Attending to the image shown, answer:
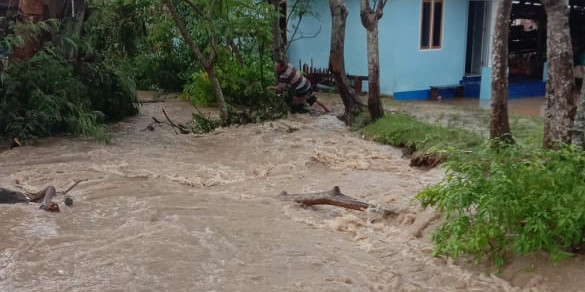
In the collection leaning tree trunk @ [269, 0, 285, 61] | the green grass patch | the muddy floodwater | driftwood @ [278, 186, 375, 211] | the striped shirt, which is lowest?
the muddy floodwater

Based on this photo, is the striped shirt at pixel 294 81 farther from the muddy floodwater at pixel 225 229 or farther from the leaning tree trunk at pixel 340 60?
the muddy floodwater at pixel 225 229

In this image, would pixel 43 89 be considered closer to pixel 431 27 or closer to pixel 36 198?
pixel 36 198

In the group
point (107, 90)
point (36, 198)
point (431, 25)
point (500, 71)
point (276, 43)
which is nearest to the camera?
point (36, 198)

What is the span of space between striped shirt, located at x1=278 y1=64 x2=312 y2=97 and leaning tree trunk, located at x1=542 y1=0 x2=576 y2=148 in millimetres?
7367

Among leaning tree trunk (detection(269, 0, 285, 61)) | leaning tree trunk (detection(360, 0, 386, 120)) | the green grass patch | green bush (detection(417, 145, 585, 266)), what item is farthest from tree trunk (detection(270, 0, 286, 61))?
green bush (detection(417, 145, 585, 266))

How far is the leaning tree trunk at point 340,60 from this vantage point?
11.8 metres

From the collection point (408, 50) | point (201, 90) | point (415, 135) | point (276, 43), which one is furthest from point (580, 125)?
point (408, 50)

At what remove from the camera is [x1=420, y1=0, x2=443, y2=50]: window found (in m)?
15.0

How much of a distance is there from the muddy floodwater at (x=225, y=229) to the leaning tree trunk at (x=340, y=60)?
9.37 feet

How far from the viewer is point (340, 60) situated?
11820mm

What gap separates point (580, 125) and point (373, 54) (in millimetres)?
6603

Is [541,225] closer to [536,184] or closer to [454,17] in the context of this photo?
[536,184]

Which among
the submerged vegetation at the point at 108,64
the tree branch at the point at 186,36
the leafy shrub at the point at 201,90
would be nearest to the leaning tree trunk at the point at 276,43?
the submerged vegetation at the point at 108,64

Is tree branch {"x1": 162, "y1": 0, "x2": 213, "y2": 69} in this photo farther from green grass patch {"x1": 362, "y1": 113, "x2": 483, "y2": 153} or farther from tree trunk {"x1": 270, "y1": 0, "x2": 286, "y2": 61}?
green grass patch {"x1": 362, "y1": 113, "x2": 483, "y2": 153}
